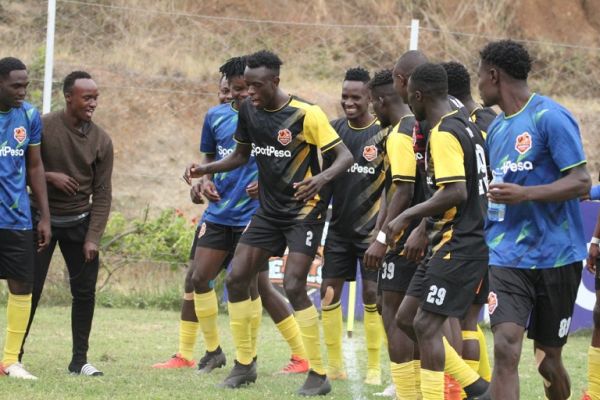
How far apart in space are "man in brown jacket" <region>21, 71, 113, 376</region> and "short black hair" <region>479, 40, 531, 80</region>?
3802mm

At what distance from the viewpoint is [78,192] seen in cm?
956

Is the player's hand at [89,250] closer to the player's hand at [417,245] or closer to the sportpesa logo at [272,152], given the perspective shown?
the sportpesa logo at [272,152]

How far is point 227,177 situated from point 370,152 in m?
1.35

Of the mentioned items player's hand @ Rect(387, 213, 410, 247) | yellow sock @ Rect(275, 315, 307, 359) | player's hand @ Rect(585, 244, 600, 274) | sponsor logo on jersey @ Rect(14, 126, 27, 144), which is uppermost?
sponsor logo on jersey @ Rect(14, 126, 27, 144)

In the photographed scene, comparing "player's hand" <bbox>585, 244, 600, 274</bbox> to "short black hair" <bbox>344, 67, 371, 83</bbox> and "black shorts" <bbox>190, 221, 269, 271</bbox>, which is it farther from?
"black shorts" <bbox>190, 221, 269, 271</bbox>

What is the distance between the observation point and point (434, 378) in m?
7.09

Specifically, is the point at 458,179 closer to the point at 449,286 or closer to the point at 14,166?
the point at 449,286

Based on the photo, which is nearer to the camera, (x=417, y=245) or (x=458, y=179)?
(x=458, y=179)

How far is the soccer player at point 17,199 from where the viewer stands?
9039 millimetres

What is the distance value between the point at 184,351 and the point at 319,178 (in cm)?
259

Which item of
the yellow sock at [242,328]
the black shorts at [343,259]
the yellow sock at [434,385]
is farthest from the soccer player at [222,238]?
the yellow sock at [434,385]

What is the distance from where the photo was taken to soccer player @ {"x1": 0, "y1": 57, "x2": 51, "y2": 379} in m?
9.04

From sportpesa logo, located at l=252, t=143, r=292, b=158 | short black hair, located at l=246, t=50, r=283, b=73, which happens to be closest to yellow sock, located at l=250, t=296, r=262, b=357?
sportpesa logo, located at l=252, t=143, r=292, b=158

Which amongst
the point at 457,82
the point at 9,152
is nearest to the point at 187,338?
the point at 9,152
